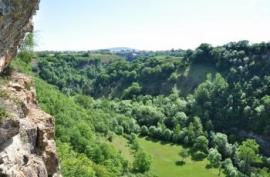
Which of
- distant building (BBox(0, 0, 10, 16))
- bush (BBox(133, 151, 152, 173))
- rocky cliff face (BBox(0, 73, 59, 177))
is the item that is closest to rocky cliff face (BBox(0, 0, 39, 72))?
distant building (BBox(0, 0, 10, 16))

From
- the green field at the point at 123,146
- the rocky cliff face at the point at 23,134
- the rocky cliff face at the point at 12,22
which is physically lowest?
the green field at the point at 123,146

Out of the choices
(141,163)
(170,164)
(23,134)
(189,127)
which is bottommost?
(170,164)

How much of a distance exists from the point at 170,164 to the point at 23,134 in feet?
399

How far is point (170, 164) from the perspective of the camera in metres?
147

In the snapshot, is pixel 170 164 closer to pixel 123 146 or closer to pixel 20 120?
pixel 123 146

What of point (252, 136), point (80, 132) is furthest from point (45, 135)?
point (252, 136)

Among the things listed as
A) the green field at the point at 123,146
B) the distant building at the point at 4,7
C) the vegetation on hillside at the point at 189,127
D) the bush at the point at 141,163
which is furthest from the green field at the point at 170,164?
the distant building at the point at 4,7

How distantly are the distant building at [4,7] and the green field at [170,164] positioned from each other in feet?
373

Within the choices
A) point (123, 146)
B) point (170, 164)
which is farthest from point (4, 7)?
point (123, 146)

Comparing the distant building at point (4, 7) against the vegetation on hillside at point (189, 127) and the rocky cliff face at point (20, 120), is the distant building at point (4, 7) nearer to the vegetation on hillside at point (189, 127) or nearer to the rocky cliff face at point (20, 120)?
the rocky cliff face at point (20, 120)

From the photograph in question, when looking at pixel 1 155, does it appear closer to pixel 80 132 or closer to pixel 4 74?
pixel 4 74

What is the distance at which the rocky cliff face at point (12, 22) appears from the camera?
25984mm

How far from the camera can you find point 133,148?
150 m

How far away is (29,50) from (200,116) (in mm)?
153697
